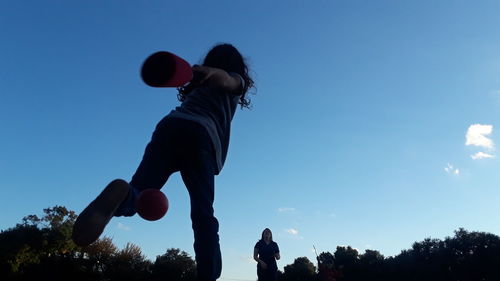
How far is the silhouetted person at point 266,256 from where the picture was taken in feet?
32.5

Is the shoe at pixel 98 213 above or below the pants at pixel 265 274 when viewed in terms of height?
below

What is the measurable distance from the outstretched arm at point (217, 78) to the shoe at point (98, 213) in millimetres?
754

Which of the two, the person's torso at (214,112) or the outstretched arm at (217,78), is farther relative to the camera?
the person's torso at (214,112)

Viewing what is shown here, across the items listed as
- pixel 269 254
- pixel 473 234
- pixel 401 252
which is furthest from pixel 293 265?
pixel 269 254

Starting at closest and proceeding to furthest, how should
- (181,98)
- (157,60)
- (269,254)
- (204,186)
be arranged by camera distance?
(157,60) → (204,186) → (181,98) → (269,254)

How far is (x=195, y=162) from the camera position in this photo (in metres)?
2.56

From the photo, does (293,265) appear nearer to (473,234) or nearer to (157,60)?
(473,234)

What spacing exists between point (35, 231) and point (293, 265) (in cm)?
2598

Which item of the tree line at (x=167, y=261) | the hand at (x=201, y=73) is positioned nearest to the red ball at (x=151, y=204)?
the hand at (x=201, y=73)

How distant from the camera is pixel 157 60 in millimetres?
2070

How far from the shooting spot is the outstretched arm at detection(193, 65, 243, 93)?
2365mm

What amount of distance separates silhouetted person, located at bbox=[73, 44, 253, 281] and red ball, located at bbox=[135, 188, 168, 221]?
0.05m

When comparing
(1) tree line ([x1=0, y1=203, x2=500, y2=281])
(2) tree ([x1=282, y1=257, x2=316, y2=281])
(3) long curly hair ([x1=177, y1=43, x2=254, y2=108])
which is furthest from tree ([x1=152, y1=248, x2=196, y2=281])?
(3) long curly hair ([x1=177, y1=43, x2=254, y2=108])

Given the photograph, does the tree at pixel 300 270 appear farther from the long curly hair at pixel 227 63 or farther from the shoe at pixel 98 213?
the shoe at pixel 98 213
